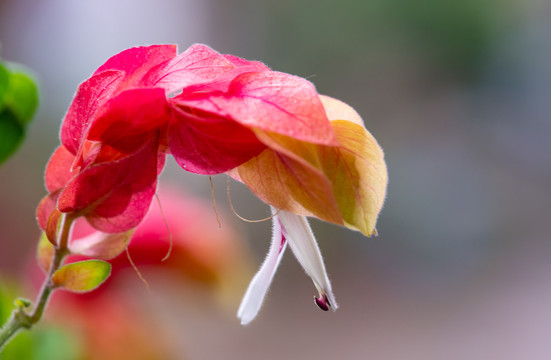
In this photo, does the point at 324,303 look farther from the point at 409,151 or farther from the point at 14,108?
the point at 409,151

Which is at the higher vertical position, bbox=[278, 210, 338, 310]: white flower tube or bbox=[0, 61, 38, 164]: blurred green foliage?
bbox=[278, 210, 338, 310]: white flower tube

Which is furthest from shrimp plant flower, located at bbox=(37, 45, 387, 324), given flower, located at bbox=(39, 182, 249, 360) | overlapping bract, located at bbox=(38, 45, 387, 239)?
flower, located at bbox=(39, 182, 249, 360)

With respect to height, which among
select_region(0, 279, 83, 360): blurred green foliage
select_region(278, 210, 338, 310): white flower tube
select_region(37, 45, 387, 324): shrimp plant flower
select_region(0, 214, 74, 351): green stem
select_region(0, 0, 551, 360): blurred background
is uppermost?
select_region(37, 45, 387, 324): shrimp plant flower

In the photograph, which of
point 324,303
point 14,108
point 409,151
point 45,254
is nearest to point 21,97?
point 14,108

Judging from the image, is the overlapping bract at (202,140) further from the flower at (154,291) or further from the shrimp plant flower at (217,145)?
the flower at (154,291)

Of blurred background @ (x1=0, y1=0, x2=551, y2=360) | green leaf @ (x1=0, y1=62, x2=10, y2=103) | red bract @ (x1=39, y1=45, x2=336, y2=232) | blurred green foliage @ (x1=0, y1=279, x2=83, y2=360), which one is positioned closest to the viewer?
red bract @ (x1=39, y1=45, x2=336, y2=232)

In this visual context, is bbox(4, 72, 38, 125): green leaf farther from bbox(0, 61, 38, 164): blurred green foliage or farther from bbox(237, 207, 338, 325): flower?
bbox(237, 207, 338, 325): flower

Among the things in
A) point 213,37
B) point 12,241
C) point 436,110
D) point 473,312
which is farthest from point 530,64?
point 12,241

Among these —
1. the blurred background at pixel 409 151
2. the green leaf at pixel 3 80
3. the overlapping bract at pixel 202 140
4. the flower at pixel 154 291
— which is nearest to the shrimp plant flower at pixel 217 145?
the overlapping bract at pixel 202 140
